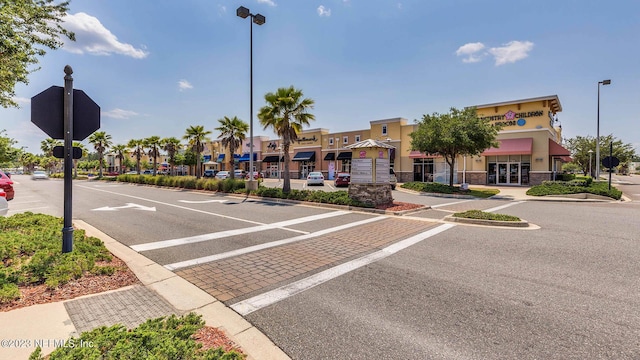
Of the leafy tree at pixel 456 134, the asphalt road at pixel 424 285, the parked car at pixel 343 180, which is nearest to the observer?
the asphalt road at pixel 424 285

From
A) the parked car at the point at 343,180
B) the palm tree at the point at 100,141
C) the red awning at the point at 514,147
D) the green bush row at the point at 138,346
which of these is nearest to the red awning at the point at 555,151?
the red awning at the point at 514,147

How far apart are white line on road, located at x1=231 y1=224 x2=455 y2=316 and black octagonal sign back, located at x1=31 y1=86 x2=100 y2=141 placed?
14.4ft

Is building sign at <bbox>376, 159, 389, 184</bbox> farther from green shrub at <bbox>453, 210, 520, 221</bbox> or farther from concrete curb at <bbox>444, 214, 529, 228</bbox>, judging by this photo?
concrete curb at <bbox>444, 214, 529, 228</bbox>

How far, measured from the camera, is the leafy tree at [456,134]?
22500mm

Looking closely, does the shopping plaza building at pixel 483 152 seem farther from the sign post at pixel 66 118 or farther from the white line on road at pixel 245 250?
the sign post at pixel 66 118

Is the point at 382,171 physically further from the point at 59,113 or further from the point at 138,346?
the point at 138,346

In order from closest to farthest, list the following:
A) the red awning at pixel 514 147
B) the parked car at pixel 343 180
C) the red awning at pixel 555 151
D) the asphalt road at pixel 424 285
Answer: the asphalt road at pixel 424 285
the parked car at pixel 343 180
the red awning at pixel 555 151
the red awning at pixel 514 147

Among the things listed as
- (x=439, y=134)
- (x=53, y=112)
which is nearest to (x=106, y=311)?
(x=53, y=112)

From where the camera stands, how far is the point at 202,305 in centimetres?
405

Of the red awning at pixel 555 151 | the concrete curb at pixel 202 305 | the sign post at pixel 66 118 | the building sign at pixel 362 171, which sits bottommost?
the concrete curb at pixel 202 305

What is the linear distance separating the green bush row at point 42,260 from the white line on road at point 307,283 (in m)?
2.79

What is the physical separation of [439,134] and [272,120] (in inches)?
523

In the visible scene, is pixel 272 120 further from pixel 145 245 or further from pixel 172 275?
pixel 172 275

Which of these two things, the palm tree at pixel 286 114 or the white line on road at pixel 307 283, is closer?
the white line on road at pixel 307 283
